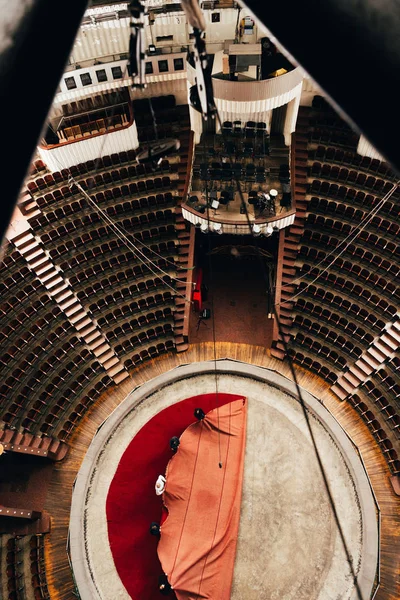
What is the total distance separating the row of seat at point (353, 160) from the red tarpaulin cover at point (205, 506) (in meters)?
15.7

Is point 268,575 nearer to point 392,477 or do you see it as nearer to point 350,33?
point 392,477

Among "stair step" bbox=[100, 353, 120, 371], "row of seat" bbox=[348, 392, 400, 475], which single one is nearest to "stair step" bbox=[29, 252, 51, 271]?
"stair step" bbox=[100, 353, 120, 371]

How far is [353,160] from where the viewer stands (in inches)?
1040

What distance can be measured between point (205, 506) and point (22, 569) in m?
9.75

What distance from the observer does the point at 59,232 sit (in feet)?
87.7

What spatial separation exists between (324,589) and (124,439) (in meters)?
12.5

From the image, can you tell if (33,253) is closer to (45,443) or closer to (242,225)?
(45,443)

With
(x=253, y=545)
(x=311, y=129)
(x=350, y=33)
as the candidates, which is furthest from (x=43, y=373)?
(x=350, y=33)

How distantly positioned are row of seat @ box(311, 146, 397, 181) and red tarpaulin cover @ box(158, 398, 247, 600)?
15.7 metres

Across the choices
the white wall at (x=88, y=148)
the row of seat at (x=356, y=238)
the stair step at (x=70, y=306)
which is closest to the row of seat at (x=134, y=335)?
the stair step at (x=70, y=306)

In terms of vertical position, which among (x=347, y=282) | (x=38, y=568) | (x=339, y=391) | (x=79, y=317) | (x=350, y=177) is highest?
(x=350, y=177)

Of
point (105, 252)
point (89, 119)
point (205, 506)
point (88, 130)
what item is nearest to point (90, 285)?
point (105, 252)

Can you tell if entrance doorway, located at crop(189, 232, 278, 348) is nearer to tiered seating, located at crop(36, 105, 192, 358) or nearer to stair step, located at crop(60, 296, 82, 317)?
tiered seating, located at crop(36, 105, 192, 358)

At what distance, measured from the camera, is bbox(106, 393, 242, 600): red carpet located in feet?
70.4
